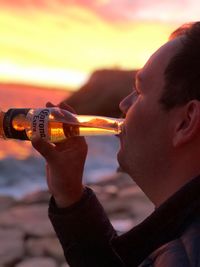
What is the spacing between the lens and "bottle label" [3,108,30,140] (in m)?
2.61

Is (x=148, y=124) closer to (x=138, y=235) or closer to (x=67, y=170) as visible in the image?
(x=138, y=235)

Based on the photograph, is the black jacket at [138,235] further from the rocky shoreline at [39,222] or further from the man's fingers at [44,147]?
the rocky shoreline at [39,222]

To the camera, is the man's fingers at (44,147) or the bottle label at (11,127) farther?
the bottle label at (11,127)

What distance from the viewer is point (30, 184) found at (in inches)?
469

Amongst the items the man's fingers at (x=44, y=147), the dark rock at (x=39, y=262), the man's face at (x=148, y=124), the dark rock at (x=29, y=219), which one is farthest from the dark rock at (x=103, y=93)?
the man's face at (x=148, y=124)

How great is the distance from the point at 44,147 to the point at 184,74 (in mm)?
571

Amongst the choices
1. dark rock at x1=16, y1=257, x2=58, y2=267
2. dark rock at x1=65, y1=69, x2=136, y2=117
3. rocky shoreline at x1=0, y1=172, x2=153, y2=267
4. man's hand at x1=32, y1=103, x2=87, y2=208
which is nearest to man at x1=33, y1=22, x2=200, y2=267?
man's hand at x1=32, y1=103, x2=87, y2=208

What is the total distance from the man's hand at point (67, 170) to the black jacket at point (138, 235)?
1.6 inches

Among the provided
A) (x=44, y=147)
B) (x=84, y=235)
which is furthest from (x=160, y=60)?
(x=84, y=235)

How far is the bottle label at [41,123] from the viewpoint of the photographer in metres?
2.45

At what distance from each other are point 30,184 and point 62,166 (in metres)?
9.68

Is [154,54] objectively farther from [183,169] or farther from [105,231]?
[105,231]

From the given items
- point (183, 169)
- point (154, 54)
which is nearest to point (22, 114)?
point (154, 54)

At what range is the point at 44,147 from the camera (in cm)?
220
